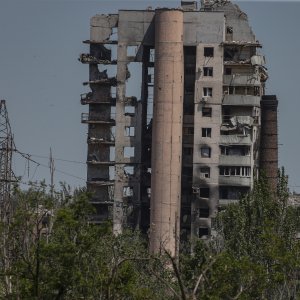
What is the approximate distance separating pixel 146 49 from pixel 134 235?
15.7 m

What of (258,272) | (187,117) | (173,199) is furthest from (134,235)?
(258,272)

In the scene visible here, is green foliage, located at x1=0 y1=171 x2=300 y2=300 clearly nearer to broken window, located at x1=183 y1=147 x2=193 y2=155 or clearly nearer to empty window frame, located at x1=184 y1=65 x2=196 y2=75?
broken window, located at x1=183 y1=147 x2=193 y2=155

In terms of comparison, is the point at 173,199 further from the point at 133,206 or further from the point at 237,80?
the point at 237,80

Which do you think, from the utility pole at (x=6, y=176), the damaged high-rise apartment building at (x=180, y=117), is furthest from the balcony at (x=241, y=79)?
the utility pole at (x=6, y=176)

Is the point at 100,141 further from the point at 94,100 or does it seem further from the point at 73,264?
the point at 73,264

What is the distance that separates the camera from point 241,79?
87062 mm

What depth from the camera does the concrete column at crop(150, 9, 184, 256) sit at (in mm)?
81125

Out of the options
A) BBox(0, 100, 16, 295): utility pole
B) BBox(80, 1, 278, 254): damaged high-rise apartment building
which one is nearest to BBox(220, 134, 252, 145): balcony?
BBox(80, 1, 278, 254): damaged high-rise apartment building

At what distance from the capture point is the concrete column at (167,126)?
81.1 m

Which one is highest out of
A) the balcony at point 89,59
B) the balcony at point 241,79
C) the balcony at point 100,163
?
the balcony at point 89,59

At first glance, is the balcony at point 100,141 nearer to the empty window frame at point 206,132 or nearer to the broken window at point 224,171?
the empty window frame at point 206,132

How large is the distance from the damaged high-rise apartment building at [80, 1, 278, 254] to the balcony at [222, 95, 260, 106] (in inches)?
2.8

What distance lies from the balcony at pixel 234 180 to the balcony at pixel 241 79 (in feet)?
22.8

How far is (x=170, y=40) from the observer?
82812 mm
